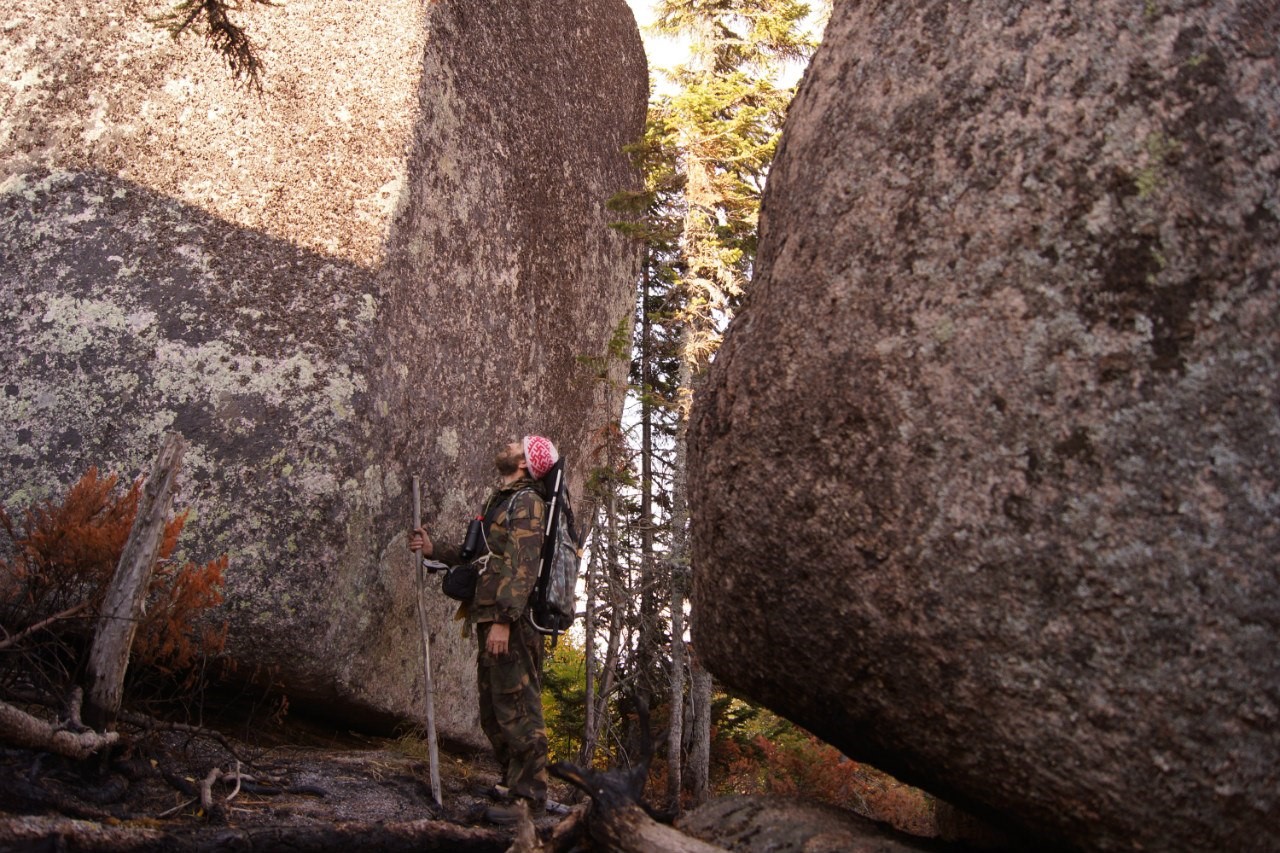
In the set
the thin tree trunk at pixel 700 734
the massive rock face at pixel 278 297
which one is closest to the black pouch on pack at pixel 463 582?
the massive rock face at pixel 278 297

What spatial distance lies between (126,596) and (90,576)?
44 centimetres

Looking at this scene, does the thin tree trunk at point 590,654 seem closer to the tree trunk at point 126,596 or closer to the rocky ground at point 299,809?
the rocky ground at point 299,809

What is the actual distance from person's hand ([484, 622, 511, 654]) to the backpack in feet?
0.67

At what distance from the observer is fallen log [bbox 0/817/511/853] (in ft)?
11.0

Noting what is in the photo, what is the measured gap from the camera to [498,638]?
5.77 m

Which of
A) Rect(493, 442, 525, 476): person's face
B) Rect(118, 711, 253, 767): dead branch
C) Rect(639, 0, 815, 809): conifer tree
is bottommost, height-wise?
Rect(118, 711, 253, 767): dead branch

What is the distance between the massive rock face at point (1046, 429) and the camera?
8.71ft

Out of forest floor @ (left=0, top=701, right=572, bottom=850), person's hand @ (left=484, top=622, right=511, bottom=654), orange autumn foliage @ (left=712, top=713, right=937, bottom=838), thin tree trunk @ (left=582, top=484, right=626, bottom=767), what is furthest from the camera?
orange autumn foliage @ (left=712, top=713, right=937, bottom=838)

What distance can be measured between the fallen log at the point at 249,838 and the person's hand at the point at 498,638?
1.08 metres

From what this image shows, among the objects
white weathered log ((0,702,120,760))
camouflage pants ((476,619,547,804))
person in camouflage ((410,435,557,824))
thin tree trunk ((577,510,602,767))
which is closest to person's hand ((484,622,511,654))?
person in camouflage ((410,435,557,824))

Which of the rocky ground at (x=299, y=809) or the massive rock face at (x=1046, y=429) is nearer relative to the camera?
the massive rock face at (x=1046, y=429)

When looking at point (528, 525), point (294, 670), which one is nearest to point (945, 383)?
point (528, 525)

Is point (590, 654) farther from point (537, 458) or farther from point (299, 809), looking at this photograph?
point (299, 809)

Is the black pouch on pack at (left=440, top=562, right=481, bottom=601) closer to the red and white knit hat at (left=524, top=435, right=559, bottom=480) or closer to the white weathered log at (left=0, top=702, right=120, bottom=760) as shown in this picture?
the red and white knit hat at (left=524, top=435, right=559, bottom=480)
